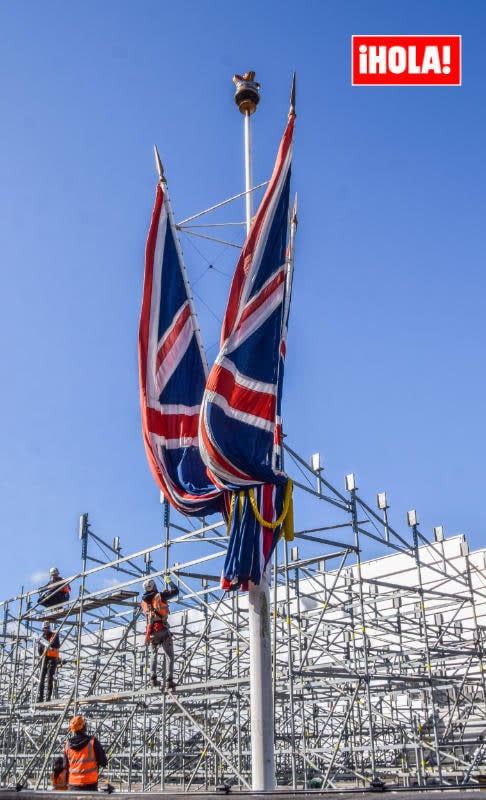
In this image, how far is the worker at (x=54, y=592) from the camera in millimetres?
20062

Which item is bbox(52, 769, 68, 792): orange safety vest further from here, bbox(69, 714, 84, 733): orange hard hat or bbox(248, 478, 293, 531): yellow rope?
bbox(248, 478, 293, 531): yellow rope

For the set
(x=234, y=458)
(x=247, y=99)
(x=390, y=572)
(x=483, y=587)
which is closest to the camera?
(x=234, y=458)

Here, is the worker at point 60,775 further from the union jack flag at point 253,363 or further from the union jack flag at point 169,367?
A: the union jack flag at point 253,363

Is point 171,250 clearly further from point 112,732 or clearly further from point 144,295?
point 112,732

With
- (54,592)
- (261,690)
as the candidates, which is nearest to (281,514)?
(261,690)

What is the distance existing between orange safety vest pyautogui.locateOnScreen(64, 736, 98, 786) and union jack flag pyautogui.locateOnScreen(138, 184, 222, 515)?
3.78 metres

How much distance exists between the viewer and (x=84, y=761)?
9.97 metres

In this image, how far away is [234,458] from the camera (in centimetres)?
1086

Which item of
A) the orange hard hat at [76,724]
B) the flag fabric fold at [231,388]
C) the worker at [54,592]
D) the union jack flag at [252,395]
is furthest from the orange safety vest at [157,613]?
the worker at [54,592]

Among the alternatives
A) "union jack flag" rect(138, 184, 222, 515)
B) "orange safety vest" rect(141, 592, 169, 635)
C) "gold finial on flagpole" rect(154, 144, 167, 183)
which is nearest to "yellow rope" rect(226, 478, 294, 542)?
"union jack flag" rect(138, 184, 222, 515)

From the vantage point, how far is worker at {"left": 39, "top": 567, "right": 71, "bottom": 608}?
2006cm

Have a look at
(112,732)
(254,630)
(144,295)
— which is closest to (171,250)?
(144,295)

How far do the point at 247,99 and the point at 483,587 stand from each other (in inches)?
644

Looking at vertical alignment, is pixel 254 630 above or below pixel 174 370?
below
